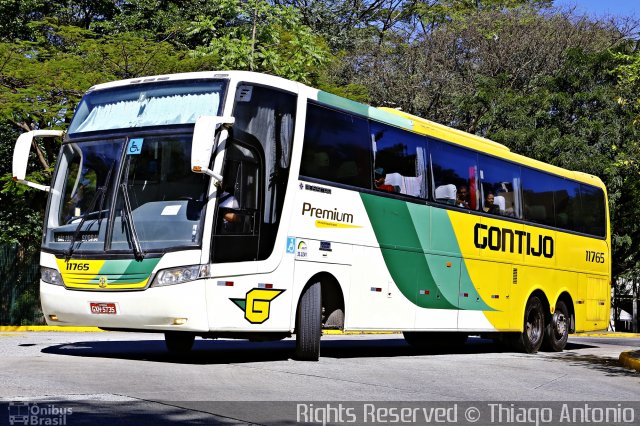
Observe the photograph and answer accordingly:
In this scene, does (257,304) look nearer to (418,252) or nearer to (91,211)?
(91,211)

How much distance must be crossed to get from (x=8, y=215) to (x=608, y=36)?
77.2ft

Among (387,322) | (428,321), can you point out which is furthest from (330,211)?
(428,321)

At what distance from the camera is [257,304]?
1222 cm

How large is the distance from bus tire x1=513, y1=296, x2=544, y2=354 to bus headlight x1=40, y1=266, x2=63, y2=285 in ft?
31.2

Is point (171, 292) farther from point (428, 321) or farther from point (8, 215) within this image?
point (8, 215)

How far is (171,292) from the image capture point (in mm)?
11594

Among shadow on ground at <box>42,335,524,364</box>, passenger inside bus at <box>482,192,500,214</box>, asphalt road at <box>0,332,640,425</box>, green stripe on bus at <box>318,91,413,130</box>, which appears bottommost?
asphalt road at <box>0,332,640,425</box>

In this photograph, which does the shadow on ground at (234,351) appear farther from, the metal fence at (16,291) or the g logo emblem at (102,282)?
the metal fence at (16,291)

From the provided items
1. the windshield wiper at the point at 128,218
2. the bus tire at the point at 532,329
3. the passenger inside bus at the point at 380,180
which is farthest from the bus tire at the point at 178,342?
the bus tire at the point at 532,329

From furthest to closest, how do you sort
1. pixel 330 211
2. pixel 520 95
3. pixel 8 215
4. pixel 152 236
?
Answer: pixel 520 95, pixel 8 215, pixel 330 211, pixel 152 236

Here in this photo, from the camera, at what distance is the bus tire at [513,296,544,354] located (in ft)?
61.5

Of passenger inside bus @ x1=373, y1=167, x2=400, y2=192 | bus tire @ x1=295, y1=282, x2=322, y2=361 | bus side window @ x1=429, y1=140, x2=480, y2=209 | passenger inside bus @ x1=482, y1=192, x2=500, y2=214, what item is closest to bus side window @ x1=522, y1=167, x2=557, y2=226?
passenger inside bus @ x1=482, y1=192, x2=500, y2=214

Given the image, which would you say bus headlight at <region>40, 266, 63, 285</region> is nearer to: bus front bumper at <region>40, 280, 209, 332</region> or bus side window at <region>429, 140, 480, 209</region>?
bus front bumper at <region>40, 280, 209, 332</region>

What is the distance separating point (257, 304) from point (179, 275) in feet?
3.66
